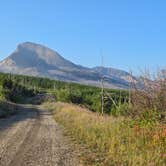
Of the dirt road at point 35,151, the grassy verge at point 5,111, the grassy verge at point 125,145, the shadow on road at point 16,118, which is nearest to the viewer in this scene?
the grassy verge at point 125,145

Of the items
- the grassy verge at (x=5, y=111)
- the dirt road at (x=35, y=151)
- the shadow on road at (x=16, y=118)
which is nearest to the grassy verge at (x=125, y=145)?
the dirt road at (x=35, y=151)

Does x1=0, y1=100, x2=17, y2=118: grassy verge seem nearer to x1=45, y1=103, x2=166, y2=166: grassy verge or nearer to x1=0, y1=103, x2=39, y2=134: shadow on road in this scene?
x1=0, y1=103, x2=39, y2=134: shadow on road

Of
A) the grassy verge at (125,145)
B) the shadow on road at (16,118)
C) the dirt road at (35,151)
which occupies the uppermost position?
the grassy verge at (125,145)

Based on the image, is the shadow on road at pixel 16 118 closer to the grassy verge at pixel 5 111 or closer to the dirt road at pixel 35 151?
the grassy verge at pixel 5 111

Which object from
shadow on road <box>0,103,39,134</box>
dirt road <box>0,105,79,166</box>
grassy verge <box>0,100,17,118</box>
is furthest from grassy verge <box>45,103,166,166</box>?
grassy verge <box>0,100,17,118</box>

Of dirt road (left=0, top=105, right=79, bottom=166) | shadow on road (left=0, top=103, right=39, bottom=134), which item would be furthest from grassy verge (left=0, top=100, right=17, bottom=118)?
dirt road (left=0, top=105, right=79, bottom=166)

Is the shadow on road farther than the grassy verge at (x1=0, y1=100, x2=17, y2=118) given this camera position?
No

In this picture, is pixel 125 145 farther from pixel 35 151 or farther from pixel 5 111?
pixel 5 111

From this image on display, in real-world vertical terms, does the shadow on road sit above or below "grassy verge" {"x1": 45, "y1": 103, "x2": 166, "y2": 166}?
below

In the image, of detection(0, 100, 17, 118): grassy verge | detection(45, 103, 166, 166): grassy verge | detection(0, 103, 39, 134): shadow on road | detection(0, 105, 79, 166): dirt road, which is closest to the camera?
detection(45, 103, 166, 166): grassy verge

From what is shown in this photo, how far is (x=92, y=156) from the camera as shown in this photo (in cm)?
1395

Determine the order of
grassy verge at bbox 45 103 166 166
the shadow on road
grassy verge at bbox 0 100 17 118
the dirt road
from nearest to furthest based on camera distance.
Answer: grassy verge at bbox 45 103 166 166 < the dirt road < the shadow on road < grassy verge at bbox 0 100 17 118

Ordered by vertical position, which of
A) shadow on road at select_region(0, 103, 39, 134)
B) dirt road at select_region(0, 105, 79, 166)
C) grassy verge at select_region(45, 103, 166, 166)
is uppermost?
grassy verge at select_region(45, 103, 166, 166)

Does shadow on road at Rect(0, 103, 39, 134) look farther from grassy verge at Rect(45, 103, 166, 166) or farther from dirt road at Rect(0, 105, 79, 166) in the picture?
grassy verge at Rect(45, 103, 166, 166)
